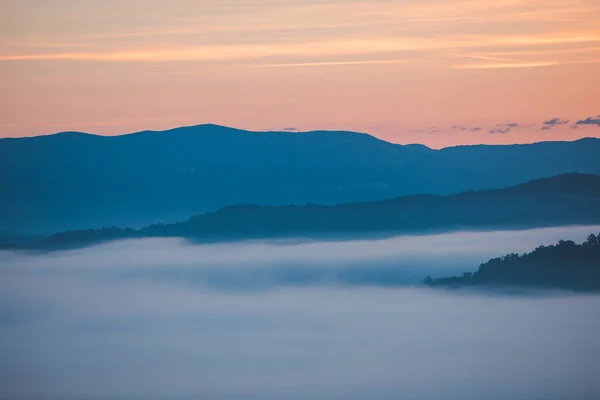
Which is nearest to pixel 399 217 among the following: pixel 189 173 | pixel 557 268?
pixel 557 268

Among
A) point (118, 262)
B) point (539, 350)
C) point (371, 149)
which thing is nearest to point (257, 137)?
point (371, 149)

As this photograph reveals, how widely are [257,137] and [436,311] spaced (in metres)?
44.3

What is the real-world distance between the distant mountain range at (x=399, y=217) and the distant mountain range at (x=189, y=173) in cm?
241

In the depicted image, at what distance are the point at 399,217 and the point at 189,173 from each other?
3732cm

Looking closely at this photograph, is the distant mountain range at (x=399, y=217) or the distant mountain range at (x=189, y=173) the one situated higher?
the distant mountain range at (x=189, y=173)

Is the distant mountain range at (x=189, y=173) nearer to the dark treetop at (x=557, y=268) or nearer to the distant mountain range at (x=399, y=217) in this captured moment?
the distant mountain range at (x=399, y=217)

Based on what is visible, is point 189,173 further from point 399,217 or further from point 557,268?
point 557,268

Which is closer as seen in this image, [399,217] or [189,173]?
[399,217]

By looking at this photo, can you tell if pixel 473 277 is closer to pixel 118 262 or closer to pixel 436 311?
pixel 436 311

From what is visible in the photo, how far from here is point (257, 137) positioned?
103 m

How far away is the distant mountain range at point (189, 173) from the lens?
8906 cm

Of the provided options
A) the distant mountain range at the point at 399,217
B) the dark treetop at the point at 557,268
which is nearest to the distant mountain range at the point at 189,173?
the distant mountain range at the point at 399,217

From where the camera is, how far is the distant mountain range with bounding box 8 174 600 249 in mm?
64625

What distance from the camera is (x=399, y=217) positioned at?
72.6 metres
